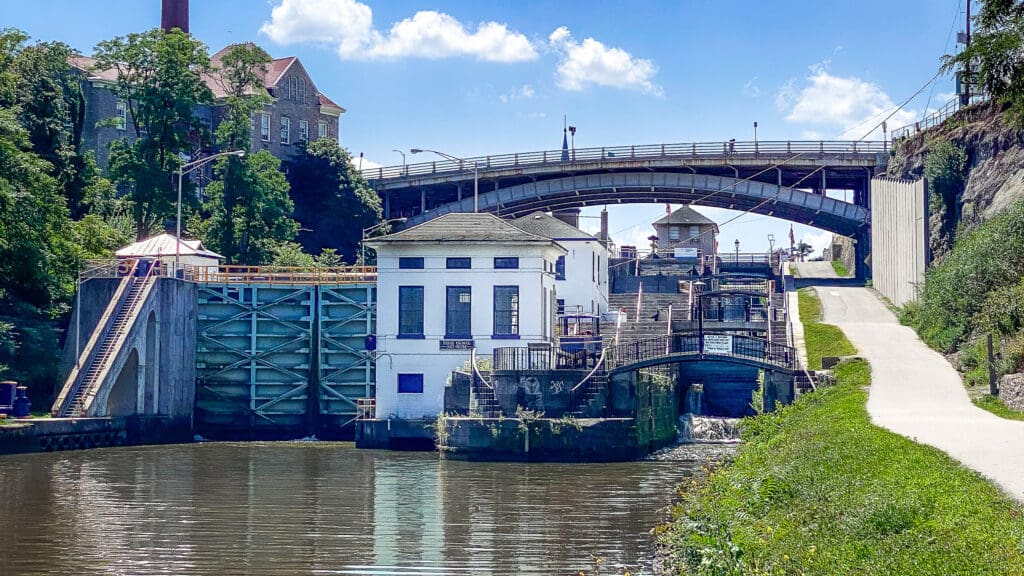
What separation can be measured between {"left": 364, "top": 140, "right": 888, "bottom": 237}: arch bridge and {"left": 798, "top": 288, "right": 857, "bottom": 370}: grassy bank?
2831 centimetres

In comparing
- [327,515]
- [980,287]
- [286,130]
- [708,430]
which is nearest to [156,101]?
[286,130]

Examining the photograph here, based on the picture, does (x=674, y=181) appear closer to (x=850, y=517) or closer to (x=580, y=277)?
(x=580, y=277)

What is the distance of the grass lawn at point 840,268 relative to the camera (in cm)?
8975

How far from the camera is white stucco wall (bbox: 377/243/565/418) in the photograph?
4453 cm

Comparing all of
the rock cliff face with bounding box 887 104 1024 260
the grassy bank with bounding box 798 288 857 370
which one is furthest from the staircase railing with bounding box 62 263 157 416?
the rock cliff face with bounding box 887 104 1024 260

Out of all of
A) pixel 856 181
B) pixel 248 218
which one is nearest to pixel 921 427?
pixel 248 218

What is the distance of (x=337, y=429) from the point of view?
5162cm

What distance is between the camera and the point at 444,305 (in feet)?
147

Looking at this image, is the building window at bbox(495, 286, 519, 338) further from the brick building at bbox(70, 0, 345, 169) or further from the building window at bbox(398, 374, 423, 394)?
the brick building at bbox(70, 0, 345, 169)

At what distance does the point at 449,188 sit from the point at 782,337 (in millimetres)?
50083

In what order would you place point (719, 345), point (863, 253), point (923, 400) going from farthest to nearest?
point (863, 253) < point (719, 345) < point (923, 400)

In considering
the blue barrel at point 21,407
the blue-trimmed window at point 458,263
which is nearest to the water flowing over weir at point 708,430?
the blue-trimmed window at point 458,263

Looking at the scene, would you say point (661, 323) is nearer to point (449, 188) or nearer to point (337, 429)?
point (337, 429)

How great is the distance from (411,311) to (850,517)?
31.2 metres
